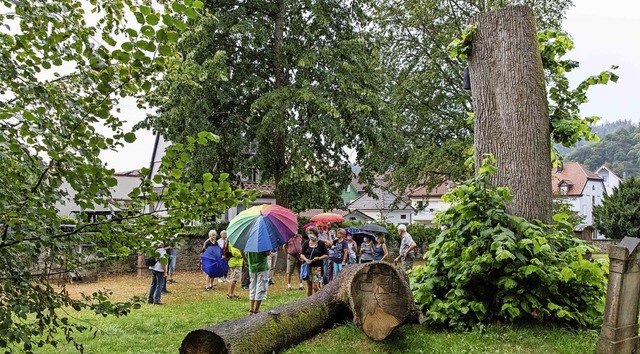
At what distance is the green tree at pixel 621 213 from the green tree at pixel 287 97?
3301 centimetres

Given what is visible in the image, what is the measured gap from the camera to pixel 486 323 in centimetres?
678

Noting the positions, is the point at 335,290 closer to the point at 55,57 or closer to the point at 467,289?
the point at 467,289

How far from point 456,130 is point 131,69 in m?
23.4

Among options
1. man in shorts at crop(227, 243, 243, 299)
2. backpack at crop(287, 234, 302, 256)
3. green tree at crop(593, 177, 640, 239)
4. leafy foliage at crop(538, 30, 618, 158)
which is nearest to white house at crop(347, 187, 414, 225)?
green tree at crop(593, 177, 640, 239)

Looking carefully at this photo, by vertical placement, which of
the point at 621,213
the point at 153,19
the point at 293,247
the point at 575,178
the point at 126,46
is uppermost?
the point at 575,178

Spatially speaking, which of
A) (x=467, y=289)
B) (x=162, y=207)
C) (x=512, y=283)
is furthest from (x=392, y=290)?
(x=162, y=207)

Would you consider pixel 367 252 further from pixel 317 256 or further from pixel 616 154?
pixel 616 154

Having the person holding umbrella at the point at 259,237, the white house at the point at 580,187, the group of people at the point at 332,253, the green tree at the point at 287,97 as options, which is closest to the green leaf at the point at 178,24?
the person holding umbrella at the point at 259,237

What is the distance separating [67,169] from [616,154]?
5397 inches

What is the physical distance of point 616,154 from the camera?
120 metres

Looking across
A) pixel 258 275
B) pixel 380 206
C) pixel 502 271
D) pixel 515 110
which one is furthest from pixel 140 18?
pixel 380 206

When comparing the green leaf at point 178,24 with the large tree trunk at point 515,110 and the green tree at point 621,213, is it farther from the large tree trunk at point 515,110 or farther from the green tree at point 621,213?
the green tree at point 621,213

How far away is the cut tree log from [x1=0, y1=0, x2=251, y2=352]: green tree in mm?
3332

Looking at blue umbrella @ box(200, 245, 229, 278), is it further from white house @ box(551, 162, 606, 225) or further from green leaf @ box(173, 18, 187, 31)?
white house @ box(551, 162, 606, 225)
